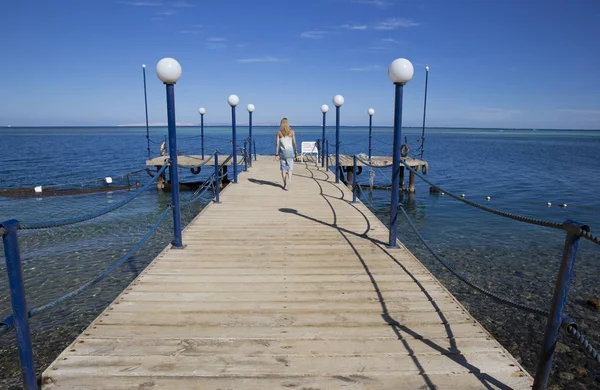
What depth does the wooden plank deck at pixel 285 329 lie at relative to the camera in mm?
2699

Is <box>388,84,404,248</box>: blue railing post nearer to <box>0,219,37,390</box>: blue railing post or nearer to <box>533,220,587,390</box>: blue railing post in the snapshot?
<box>533,220,587,390</box>: blue railing post

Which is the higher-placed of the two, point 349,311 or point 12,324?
point 12,324

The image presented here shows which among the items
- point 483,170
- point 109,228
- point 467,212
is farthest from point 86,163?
point 483,170

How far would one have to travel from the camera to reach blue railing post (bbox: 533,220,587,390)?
2.26 metres

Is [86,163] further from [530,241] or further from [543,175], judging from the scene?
[543,175]

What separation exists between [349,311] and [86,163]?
39462 millimetres

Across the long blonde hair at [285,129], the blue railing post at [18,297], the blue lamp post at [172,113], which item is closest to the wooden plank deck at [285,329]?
the blue railing post at [18,297]

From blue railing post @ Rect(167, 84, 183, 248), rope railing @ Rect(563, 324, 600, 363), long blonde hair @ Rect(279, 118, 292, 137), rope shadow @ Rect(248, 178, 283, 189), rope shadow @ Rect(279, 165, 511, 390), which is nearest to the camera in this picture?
rope railing @ Rect(563, 324, 600, 363)

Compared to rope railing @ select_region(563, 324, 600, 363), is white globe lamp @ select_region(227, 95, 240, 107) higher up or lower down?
higher up

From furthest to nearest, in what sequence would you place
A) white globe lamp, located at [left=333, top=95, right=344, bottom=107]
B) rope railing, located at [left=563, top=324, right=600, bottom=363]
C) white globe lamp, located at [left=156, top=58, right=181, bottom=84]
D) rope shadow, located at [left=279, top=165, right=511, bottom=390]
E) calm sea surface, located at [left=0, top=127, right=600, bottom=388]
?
white globe lamp, located at [left=333, top=95, right=344, bottom=107], calm sea surface, located at [left=0, top=127, right=600, bottom=388], white globe lamp, located at [left=156, top=58, right=181, bottom=84], rope shadow, located at [left=279, top=165, right=511, bottom=390], rope railing, located at [left=563, top=324, right=600, bottom=363]

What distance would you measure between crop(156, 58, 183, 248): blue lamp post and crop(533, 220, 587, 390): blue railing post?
460cm

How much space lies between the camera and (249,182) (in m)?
12.3

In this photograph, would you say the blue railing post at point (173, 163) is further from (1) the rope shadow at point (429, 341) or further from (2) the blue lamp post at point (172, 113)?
(1) the rope shadow at point (429, 341)

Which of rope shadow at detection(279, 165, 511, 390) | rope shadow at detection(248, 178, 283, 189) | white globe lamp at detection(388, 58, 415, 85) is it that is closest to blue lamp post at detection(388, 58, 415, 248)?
white globe lamp at detection(388, 58, 415, 85)
